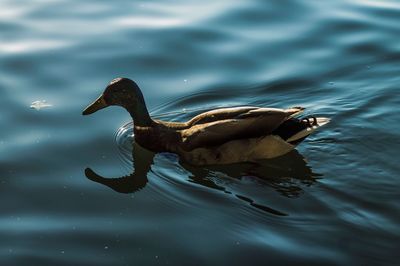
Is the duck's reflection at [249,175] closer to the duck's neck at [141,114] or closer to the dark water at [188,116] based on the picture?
the dark water at [188,116]

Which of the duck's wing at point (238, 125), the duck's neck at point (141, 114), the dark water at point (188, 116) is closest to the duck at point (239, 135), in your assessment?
the duck's wing at point (238, 125)

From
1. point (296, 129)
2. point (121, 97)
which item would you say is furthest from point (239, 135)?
point (121, 97)

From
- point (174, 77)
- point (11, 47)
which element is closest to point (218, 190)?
point (174, 77)

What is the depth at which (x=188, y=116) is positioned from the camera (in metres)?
8.42

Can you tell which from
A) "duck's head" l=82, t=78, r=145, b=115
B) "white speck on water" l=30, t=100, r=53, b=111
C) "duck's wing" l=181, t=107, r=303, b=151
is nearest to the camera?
"duck's wing" l=181, t=107, r=303, b=151

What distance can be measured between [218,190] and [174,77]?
95.8 inches

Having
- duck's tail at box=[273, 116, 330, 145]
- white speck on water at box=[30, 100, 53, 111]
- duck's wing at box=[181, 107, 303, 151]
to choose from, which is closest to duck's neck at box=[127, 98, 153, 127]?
duck's wing at box=[181, 107, 303, 151]

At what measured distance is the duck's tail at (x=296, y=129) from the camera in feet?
24.1

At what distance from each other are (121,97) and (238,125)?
1.31 m

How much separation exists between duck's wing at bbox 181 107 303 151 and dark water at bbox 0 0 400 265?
0.29m

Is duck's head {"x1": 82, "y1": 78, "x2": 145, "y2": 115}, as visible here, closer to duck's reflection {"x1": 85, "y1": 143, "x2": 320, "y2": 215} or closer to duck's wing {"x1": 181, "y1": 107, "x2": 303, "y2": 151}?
duck's reflection {"x1": 85, "y1": 143, "x2": 320, "y2": 215}

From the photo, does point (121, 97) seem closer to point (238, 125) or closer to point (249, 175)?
point (238, 125)

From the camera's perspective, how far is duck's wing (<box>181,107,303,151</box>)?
7328 millimetres

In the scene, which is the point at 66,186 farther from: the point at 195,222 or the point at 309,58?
the point at 309,58
